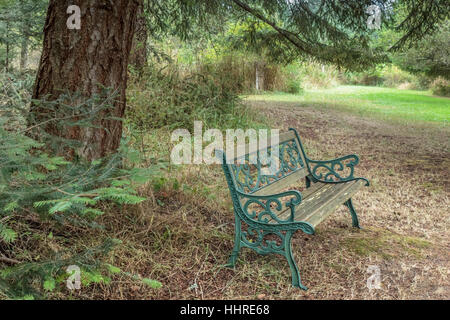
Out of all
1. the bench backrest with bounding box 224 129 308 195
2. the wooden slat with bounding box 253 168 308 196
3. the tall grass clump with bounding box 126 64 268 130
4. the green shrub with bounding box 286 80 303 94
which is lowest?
the wooden slat with bounding box 253 168 308 196

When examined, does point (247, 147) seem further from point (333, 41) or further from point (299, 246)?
point (333, 41)

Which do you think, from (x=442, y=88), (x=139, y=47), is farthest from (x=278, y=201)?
(x=442, y=88)

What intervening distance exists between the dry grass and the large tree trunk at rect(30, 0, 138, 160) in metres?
0.88

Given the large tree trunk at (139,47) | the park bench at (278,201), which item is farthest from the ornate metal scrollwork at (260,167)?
the large tree trunk at (139,47)

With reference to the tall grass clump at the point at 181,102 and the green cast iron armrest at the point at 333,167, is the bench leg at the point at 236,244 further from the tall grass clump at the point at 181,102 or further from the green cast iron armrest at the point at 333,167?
the tall grass clump at the point at 181,102

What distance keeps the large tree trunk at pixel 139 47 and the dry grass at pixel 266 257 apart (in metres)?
2.89

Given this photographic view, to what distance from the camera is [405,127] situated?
10.2 meters

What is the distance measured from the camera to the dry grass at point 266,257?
2.86 metres

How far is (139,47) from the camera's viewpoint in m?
6.88

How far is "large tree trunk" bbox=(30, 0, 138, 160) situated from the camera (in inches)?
127

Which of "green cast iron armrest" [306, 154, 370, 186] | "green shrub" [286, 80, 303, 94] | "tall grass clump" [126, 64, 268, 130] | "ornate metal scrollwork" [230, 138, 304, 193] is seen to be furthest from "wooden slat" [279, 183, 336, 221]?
"green shrub" [286, 80, 303, 94]

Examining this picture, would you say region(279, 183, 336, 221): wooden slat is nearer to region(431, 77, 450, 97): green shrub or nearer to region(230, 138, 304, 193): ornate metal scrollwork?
region(230, 138, 304, 193): ornate metal scrollwork

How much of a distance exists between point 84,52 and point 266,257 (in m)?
2.12

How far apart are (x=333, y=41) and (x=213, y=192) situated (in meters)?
3.75
